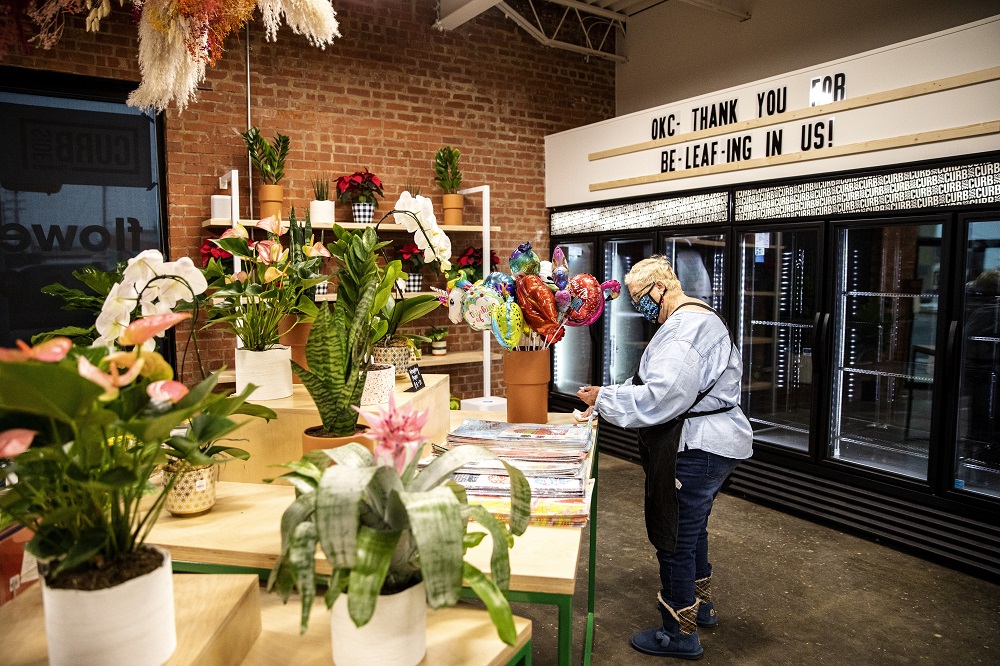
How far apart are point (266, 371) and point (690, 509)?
1593 millimetres

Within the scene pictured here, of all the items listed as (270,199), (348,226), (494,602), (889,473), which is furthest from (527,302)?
(270,199)

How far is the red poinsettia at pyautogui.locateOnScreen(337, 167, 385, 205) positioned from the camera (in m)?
5.12

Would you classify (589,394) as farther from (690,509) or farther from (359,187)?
(359,187)

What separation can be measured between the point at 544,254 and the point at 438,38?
1.99 metres

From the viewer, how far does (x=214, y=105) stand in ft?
16.1

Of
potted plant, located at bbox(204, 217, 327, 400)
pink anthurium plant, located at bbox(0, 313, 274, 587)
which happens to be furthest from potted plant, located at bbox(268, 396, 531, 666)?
potted plant, located at bbox(204, 217, 327, 400)

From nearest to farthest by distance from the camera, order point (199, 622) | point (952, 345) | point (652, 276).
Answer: point (199, 622)
point (652, 276)
point (952, 345)

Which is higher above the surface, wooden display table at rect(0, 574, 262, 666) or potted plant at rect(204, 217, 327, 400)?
potted plant at rect(204, 217, 327, 400)

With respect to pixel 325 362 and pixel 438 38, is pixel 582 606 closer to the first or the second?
pixel 325 362

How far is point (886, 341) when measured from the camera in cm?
421

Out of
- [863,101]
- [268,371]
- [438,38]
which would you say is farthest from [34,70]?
[863,101]

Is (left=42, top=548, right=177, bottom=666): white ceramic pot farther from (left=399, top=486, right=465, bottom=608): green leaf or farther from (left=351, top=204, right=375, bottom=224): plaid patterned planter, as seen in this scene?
(left=351, top=204, right=375, bottom=224): plaid patterned planter

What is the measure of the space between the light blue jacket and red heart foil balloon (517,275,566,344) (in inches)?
17.2

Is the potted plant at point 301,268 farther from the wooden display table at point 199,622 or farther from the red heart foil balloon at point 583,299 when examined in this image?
the wooden display table at point 199,622
